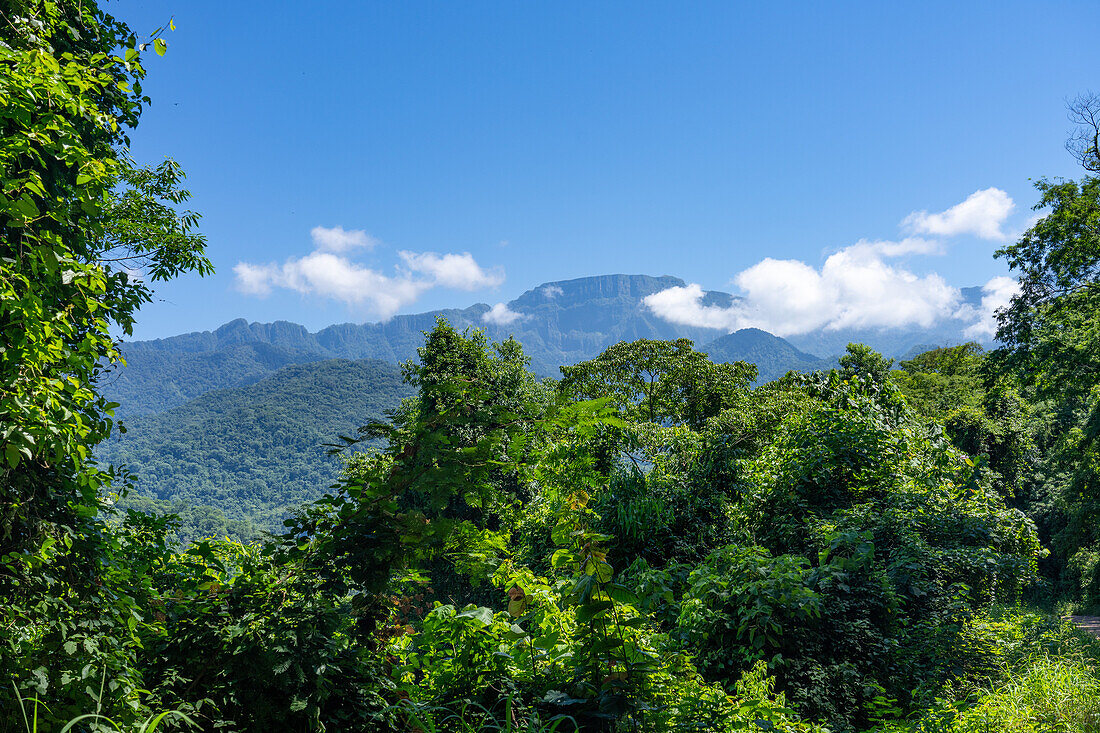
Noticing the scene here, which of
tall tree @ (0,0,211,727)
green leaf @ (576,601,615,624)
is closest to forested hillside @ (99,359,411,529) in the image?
tall tree @ (0,0,211,727)

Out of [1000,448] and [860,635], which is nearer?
[860,635]

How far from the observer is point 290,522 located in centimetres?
261

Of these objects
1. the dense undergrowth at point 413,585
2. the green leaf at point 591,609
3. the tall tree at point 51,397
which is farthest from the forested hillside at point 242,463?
the green leaf at point 591,609

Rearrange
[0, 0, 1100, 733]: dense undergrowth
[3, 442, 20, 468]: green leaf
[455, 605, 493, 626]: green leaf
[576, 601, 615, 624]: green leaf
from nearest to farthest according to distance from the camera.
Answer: [3, 442, 20, 468]: green leaf
[0, 0, 1100, 733]: dense undergrowth
[576, 601, 615, 624]: green leaf
[455, 605, 493, 626]: green leaf

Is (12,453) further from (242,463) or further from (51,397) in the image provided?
(242,463)

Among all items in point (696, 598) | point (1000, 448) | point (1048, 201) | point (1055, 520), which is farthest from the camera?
point (1000, 448)

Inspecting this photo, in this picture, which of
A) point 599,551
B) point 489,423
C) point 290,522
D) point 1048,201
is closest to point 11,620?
point 290,522

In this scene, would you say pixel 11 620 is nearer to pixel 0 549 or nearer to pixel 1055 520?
pixel 0 549

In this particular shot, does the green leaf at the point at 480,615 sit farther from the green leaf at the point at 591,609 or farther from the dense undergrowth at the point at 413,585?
the green leaf at the point at 591,609

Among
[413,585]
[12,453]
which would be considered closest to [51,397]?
[12,453]

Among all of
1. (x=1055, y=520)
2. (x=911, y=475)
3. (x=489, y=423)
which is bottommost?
(x=1055, y=520)

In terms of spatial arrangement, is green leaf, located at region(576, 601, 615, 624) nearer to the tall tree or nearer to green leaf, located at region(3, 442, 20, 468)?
the tall tree

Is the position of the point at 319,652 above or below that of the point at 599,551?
below

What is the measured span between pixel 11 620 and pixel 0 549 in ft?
0.97
